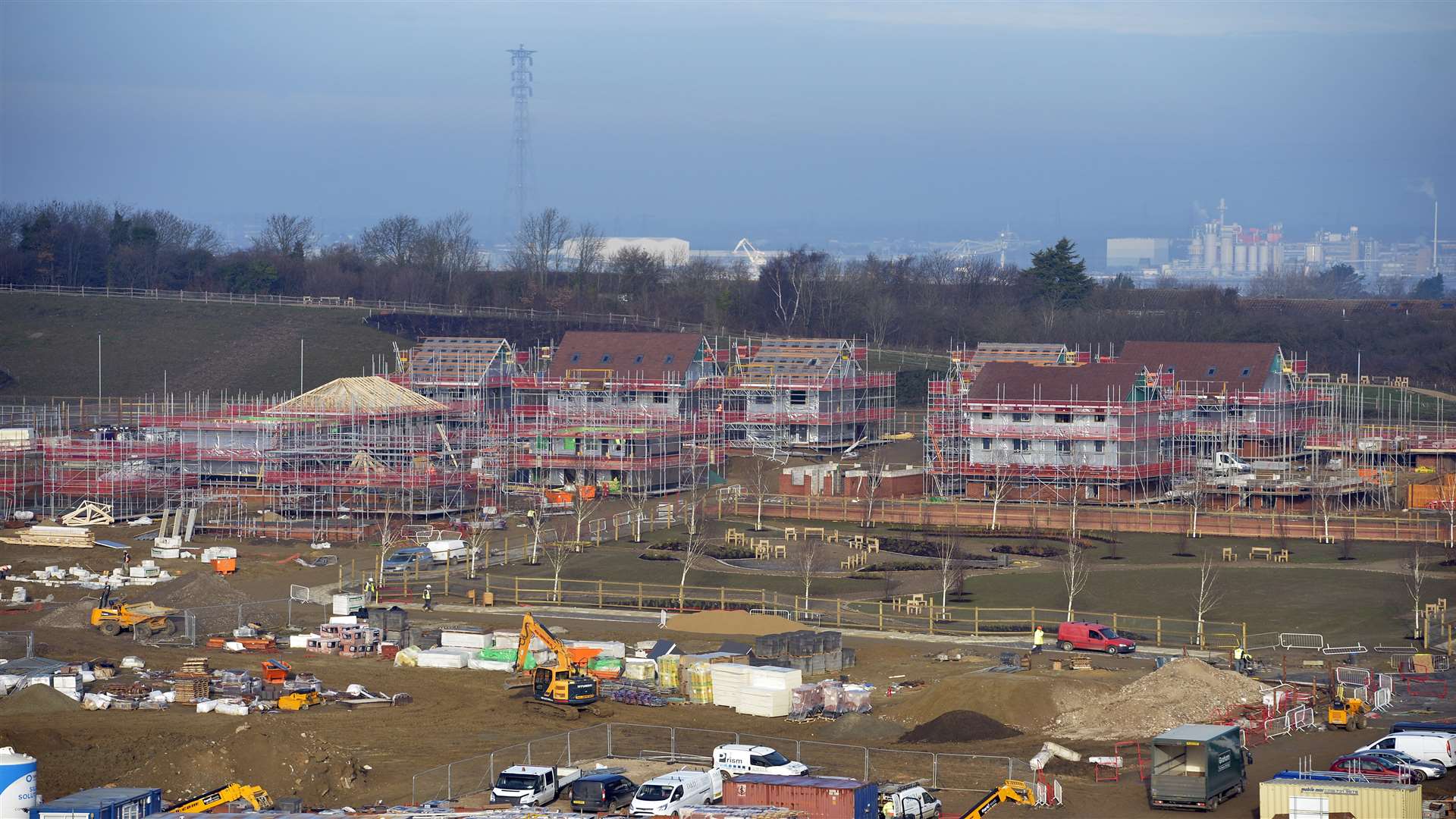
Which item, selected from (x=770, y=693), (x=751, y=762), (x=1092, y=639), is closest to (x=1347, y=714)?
(x=1092, y=639)

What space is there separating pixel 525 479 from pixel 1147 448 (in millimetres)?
27121

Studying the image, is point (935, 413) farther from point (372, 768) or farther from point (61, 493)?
point (372, 768)

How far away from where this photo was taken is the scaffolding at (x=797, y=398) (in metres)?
90.8

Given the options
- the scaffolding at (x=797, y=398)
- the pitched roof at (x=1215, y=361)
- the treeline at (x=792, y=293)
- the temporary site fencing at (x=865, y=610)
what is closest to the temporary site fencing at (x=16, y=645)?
the temporary site fencing at (x=865, y=610)

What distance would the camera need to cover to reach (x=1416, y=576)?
51.0m

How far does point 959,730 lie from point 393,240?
13828 centimetres

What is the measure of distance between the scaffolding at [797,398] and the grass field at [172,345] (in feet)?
97.6

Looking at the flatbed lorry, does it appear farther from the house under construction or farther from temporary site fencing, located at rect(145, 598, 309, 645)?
the house under construction

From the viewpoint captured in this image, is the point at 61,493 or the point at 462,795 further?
the point at 61,493

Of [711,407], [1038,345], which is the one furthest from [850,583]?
[1038,345]

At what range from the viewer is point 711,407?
86688 millimetres

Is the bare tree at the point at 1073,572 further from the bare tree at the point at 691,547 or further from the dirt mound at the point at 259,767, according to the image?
the dirt mound at the point at 259,767

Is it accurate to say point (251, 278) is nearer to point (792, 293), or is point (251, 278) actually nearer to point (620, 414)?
point (792, 293)

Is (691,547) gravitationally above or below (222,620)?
above
